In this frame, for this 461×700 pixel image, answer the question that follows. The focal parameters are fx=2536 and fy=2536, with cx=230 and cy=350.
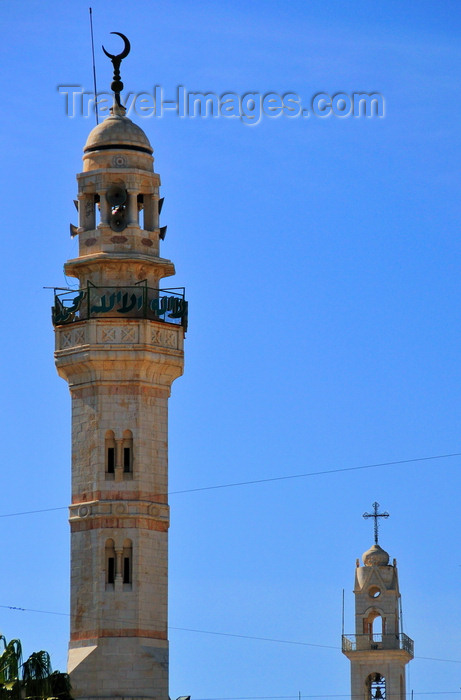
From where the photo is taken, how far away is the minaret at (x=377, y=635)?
138m

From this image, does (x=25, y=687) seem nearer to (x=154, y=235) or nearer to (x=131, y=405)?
(x=131, y=405)

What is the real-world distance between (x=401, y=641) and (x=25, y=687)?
174ft

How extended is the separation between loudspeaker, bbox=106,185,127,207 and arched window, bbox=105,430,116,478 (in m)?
9.21

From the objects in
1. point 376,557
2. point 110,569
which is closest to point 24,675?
point 110,569

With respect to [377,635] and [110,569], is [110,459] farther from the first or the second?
[377,635]

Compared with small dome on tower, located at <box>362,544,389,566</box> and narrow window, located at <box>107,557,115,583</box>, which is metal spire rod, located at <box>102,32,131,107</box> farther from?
small dome on tower, located at <box>362,544,389,566</box>

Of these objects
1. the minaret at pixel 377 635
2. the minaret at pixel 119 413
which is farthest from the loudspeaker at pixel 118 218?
the minaret at pixel 377 635

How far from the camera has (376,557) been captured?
140125 mm

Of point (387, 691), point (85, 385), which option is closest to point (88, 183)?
point (85, 385)

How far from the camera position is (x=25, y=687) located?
295ft

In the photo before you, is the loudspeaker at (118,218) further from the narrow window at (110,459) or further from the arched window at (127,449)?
the narrow window at (110,459)

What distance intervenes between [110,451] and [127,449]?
26.4 inches

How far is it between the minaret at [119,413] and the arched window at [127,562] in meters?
0.05

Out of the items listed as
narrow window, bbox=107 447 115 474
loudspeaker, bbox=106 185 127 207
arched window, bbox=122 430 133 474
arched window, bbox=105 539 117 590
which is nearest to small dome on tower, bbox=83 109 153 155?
loudspeaker, bbox=106 185 127 207
